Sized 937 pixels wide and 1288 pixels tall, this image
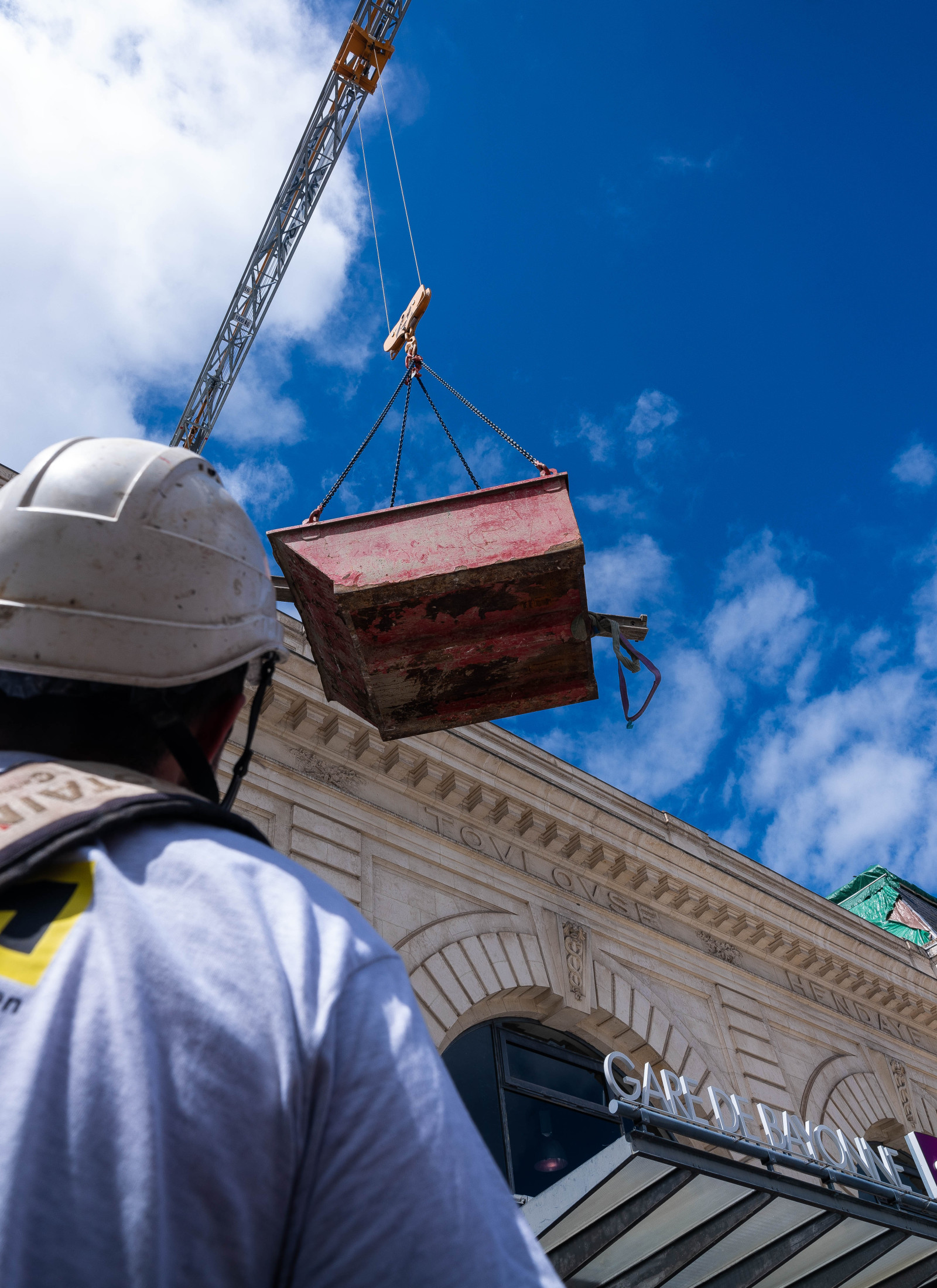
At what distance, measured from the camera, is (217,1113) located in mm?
877

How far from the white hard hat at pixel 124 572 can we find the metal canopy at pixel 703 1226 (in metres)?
6.12

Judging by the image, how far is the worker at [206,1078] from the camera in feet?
2.68

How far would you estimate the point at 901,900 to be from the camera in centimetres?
2784

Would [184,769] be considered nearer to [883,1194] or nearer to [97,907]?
[97,907]

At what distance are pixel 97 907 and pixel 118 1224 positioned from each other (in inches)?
11.8

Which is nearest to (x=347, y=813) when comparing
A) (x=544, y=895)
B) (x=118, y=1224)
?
(x=544, y=895)

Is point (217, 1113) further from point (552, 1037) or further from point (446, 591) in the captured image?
point (552, 1037)

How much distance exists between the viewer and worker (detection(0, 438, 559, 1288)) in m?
0.82

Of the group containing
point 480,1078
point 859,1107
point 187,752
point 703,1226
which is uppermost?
point 480,1078

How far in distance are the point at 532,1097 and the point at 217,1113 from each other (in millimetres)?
11239

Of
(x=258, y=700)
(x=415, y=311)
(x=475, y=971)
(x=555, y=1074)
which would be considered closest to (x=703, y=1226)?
(x=475, y=971)

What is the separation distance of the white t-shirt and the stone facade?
8.10 meters

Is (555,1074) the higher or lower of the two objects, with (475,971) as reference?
lower

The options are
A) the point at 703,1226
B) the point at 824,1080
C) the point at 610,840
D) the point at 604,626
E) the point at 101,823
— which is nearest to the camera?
the point at 101,823
